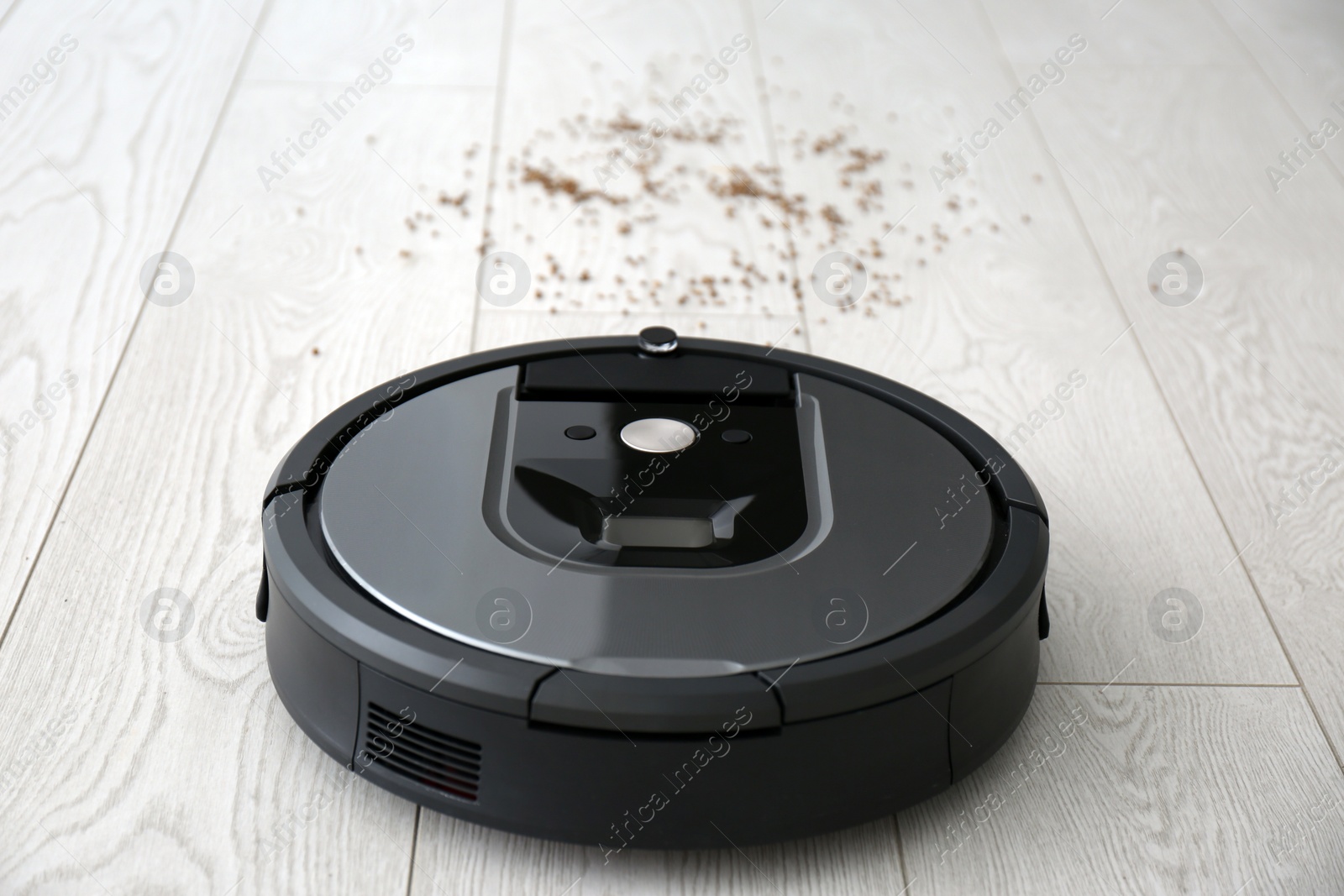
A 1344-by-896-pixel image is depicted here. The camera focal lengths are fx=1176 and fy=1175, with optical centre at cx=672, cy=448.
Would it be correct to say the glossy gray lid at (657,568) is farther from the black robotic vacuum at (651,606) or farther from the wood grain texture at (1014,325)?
the wood grain texture at (1014,325)

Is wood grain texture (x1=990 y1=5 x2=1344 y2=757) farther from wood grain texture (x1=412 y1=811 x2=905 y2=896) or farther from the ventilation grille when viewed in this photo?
the ventilation grille

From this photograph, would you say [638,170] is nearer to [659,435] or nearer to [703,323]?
[703,323]

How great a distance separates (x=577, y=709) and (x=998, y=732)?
301mm

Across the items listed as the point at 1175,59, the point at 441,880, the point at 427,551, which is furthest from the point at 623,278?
the point at 1175,59

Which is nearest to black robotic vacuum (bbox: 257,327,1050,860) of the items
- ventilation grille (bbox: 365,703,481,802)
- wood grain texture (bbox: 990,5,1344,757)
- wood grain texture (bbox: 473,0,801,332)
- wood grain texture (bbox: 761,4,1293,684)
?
ventilation grille (bbox: 365,703,481,802)

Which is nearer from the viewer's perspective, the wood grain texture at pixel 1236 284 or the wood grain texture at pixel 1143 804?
the wood grain texture at pixel 1143 804

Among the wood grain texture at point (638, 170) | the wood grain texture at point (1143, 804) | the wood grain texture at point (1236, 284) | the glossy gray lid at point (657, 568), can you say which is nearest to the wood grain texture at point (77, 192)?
the glossy gray lid at point (657, 568)

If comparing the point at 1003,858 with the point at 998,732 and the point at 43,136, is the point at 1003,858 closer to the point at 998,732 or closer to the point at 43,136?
the point at 998,732

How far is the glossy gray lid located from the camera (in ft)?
2.31

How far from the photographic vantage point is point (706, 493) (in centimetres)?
85

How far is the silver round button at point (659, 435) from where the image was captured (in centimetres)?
90

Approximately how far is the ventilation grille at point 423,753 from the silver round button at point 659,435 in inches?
11.0

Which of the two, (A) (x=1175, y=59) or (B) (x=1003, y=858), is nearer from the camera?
(B) (x=1003, y=858)

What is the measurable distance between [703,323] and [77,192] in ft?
3.05
